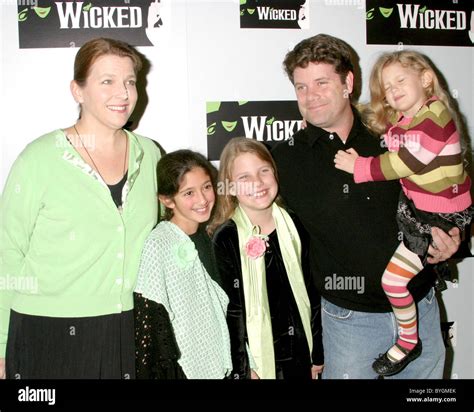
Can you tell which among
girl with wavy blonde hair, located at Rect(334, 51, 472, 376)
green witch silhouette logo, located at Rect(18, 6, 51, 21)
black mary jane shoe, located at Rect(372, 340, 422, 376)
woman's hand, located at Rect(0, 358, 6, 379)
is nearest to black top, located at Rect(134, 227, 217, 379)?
woman's hand, located at Rect(0, 358, 6, 379)

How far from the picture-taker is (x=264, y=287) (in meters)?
2.16

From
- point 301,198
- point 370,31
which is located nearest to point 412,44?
point 370,31

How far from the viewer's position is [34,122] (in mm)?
2396

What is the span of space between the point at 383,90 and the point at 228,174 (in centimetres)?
74

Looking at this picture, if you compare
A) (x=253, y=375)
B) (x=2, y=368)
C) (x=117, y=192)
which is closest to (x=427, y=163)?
(x=253, y=375)

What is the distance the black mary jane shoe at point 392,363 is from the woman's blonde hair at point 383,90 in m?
0.94

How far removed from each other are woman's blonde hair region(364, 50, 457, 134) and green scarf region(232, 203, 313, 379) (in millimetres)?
560

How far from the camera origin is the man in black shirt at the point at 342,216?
219 centimetres

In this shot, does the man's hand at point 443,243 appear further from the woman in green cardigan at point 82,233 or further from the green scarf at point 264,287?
the woman in green cardigan at point 82,233

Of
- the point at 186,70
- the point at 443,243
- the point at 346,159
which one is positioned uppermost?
the point at 186,70

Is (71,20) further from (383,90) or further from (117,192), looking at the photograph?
(383,90)

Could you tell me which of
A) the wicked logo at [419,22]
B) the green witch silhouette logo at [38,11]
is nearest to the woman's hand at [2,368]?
the green witch silhouette logo at [38,11]

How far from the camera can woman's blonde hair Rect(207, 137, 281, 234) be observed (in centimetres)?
223

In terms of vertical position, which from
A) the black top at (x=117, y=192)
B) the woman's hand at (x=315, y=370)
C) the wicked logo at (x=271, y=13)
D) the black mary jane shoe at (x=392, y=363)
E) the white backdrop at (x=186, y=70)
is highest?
the wicked logo at (x=271, y=13)
